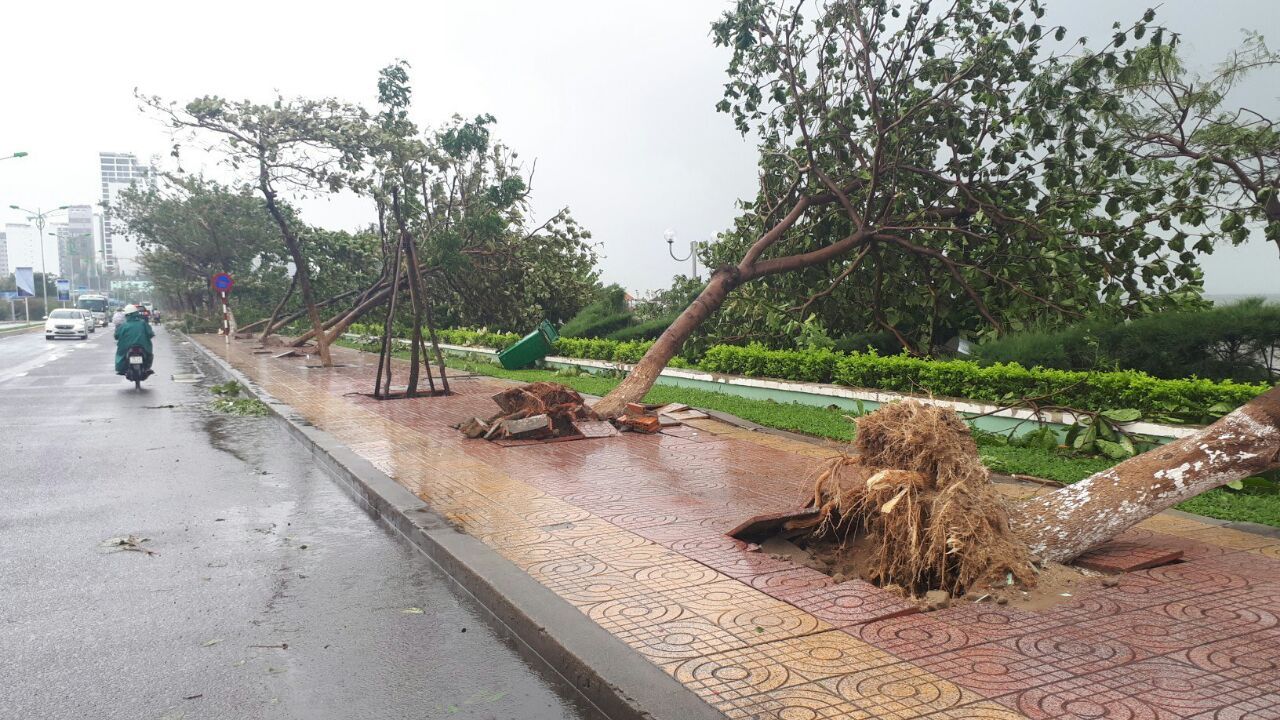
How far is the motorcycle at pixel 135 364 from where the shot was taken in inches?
701

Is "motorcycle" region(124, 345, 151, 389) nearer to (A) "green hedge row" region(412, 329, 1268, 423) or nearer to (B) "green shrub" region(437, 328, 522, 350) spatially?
(B) "green shrub" region(437, 328, 522, 350)

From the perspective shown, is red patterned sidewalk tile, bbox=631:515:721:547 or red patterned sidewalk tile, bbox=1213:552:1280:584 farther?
red patterned sidewalk tile, bbox=631:515:721:547

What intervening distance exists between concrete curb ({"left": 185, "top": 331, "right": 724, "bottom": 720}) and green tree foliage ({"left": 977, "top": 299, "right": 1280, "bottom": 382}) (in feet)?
23.2

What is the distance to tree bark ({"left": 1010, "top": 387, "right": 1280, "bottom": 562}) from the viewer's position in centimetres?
510

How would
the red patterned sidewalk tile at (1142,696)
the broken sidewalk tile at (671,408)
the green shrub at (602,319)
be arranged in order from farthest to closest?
the green shrub at (602,319)
the broken sidewalk tile at (671,408)
the red patterned sidewalk tile at (1142,696)

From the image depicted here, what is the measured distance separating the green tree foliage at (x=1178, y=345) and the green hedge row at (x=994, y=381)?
1.44 feet

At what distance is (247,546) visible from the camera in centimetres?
632

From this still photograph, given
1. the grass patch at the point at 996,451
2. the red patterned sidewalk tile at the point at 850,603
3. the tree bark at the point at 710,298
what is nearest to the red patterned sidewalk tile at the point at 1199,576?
the grass patch at the point at 996,451

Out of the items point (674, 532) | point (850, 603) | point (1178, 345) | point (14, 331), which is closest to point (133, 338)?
point (674, 532)

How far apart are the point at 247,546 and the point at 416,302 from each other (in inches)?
328

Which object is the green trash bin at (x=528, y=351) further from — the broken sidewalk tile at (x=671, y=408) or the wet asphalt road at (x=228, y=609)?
the wet asphalt road at (x=228, y=609)

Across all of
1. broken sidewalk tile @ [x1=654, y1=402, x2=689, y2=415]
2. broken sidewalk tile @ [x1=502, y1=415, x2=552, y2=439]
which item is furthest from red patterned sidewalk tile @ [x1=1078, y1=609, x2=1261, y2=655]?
broken sidewalk tile @ [x1=654, y1=402, x2=689, y2=415]

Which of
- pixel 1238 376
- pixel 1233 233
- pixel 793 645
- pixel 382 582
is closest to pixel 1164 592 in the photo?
pixel 793 645

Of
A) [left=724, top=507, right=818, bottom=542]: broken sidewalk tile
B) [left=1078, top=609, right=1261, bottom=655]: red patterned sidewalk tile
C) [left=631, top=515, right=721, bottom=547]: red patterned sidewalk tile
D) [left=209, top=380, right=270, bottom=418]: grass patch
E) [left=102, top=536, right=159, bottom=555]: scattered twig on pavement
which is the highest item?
[left=209, top=380, right=270, bottom=418]: grass patch
